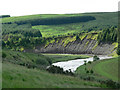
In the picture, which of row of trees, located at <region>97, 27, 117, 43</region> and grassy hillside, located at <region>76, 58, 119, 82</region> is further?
row of trees, located at <region>97, 27, 117, 43</region>

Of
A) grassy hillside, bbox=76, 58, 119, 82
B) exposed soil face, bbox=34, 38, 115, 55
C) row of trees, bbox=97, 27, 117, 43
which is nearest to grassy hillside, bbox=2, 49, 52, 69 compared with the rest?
grassy hillside, bbox=76, 58, 119, 82

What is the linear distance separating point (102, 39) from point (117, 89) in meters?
137

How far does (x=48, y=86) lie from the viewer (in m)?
28.7

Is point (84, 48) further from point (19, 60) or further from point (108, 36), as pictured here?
point (19, 60)

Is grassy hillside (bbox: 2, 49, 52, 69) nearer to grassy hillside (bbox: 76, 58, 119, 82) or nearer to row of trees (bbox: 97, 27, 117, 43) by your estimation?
grassy hillside (bbox: 76, 58, 119, 82)

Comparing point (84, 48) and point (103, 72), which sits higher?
Answer: point (103, 72)

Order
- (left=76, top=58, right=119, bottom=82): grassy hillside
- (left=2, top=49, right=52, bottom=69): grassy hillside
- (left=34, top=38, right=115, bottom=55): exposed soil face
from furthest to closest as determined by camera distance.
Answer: (left=34, top=38, right=115, bottom=55): exposed soil face → (left=2, top=49, right=52, bottom=69): grassy hillside → (left=76, top=58, right=119, bottom=82): grassy hillside

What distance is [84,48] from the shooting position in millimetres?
179000

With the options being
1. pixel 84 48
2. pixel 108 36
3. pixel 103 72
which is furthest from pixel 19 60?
pixel 84 48

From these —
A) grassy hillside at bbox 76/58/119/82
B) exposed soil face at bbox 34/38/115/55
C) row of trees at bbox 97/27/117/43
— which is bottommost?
exposed soil face at bbox 34/38/115/55

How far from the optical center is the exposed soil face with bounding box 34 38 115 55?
160575 millimetres

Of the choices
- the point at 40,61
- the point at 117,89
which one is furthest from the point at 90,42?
the point at 117,89

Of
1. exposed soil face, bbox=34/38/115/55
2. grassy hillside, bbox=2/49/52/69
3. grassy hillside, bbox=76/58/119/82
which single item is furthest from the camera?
exposed soil face, bbox=34/38/115/55

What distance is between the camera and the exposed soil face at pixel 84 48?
161 meters
